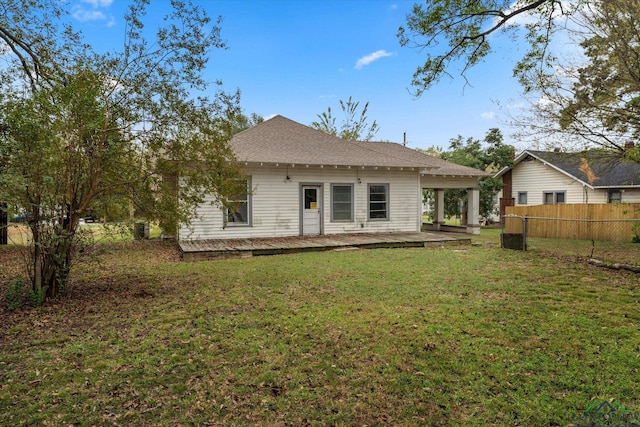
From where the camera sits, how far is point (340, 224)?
1362 centimetres

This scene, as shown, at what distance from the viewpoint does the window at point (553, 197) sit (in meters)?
19.7

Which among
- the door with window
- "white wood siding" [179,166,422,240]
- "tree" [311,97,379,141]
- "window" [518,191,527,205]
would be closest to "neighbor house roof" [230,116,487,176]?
"white wood siding" [179,166,422,240]

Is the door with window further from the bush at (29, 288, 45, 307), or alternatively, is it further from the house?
the bush at (29, 288, 45, 307)

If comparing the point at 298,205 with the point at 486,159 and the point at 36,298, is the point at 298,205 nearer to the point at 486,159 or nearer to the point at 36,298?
the point at 36,298

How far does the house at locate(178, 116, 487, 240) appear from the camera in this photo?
Result: 12320 millimetres

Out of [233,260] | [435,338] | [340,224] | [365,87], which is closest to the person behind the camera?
[435,338]

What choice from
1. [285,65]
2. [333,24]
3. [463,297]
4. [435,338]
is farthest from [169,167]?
[285,65]

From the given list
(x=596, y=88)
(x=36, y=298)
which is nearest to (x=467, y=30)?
(x=596, y=88)

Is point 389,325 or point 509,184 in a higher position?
point 509,184

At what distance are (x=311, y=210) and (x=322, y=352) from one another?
966 cm

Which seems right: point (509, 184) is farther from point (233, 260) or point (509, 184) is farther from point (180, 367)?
point (180, 367)

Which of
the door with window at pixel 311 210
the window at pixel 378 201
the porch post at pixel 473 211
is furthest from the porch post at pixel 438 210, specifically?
the door with window at pixel 311 210

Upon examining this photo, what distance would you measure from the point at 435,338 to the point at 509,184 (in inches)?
841

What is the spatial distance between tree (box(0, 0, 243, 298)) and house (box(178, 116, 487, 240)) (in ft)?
16.2
